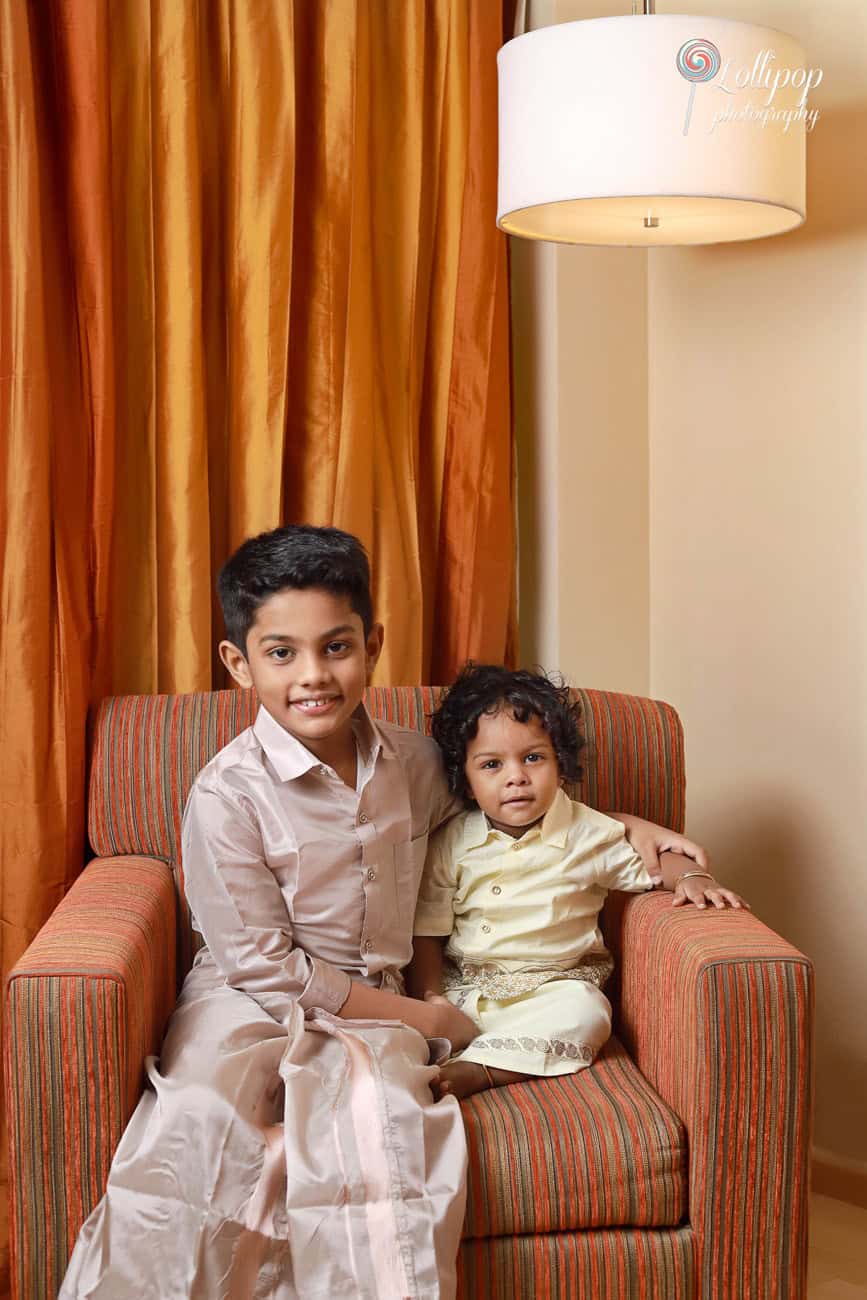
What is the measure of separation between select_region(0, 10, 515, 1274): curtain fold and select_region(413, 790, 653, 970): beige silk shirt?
0.56 metres

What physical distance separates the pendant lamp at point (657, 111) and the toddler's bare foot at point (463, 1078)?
118 cm

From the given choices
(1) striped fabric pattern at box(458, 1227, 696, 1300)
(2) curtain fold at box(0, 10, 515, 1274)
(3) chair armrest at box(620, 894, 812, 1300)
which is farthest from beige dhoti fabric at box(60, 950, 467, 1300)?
(2) curtain fold at box(0, 10, 515, 1274)

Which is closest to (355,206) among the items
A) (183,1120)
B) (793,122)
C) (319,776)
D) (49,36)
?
(49,36)

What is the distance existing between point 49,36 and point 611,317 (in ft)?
3.72

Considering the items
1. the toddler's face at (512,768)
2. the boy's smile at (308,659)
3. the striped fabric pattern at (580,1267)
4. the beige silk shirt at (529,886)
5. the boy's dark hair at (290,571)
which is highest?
the boy's dark hair at (290,571)

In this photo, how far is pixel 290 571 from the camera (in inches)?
72.3

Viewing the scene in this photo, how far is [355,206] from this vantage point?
7.89 ft

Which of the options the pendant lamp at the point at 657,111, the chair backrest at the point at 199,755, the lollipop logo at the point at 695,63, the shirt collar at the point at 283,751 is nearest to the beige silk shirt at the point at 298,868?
the shirt collar at the point at 283,751

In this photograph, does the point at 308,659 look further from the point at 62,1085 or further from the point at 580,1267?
the point at 580,1267

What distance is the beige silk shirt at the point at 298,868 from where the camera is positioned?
5.81ft

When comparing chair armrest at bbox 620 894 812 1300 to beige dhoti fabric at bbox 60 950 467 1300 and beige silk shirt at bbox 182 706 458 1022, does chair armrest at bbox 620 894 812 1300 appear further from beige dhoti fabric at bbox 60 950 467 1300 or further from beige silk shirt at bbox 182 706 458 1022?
beige silk shirt at bbox 182 706 458 1022

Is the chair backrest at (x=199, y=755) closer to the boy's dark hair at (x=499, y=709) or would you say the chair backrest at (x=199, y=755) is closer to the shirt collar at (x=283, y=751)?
the boy's dark hair at (x=499, y=709)

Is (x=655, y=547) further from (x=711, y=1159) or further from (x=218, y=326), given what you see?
(x=711, y=1159)

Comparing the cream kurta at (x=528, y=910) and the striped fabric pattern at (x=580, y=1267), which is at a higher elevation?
the cream kurta at (x=528, y=910)
